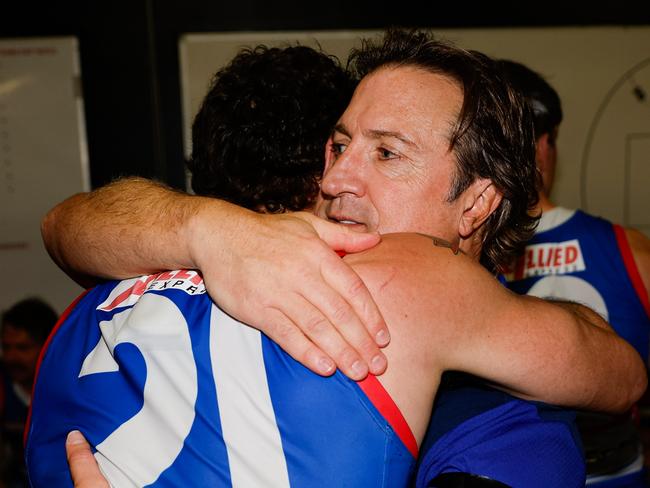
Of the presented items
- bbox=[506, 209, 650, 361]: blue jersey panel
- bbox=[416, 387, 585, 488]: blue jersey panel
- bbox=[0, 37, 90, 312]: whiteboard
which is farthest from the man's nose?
bbox=[0, 37, 90, 312]: whiteboard

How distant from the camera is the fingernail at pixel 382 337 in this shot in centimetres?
79

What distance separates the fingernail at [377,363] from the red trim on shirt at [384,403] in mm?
14

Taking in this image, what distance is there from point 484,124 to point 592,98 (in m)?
2.54

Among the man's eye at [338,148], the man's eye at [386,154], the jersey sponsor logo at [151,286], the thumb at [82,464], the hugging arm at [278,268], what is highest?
the man's eye at [386,154]

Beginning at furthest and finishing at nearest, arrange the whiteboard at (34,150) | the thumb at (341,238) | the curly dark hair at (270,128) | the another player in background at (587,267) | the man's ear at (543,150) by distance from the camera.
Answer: the whiteboard at (34,150) → the man's ear at (543,150) → the another player in background at (587,267) → the curly dark hair at (270,128) → the thumb at (341,238)

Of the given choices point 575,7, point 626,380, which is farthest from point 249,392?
point 575,7

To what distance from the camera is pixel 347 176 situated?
1214 millimetres

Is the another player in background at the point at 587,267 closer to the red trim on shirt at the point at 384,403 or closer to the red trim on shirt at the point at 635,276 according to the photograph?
the red trim on shirt at the point at 635,276

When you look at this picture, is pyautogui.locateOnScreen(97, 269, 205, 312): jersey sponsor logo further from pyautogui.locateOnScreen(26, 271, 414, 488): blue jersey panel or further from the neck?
the neck

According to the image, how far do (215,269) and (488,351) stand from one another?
405 mm

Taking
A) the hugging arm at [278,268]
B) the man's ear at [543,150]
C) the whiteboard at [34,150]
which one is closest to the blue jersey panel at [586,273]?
the man's ear at [543,150]

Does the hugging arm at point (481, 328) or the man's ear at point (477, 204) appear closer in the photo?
the hugging arm at point (481, 328)

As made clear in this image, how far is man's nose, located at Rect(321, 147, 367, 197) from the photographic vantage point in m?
1.21

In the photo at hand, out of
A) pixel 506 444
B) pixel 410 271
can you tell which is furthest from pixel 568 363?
pixel 410 271
